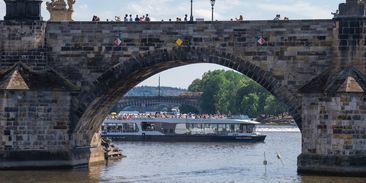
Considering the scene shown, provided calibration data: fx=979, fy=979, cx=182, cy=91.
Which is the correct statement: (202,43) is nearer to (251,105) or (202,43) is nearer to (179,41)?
(179,41)

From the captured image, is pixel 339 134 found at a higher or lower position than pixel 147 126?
higher

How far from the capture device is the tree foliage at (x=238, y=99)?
16950cm

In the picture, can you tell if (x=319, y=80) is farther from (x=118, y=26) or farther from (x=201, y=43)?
(x=118, y=26)

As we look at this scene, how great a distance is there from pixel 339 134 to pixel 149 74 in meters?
14.0

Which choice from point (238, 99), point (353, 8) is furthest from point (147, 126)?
point (238, 99)

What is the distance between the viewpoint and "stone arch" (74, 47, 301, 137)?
5044 cm

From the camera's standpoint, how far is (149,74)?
5706 cm

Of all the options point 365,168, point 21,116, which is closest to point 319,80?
point 365,168

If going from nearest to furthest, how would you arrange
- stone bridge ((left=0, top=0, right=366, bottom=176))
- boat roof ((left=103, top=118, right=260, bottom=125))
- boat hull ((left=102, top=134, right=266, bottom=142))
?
stone bridge ((left=0, top=0, right=366, bottom=176)), boat hull ((left=102, top=134, right=266, bottom=142)), boat roof ((left=103, top=118, right=260, bottom=125))

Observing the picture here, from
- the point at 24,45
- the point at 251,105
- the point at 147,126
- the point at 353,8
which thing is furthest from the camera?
the point at 251,105

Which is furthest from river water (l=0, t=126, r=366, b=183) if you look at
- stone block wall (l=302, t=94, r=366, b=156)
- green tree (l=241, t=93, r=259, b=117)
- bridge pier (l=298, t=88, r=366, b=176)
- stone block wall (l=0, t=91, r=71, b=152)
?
green tree (l=241, t=93, r=259, b=117)

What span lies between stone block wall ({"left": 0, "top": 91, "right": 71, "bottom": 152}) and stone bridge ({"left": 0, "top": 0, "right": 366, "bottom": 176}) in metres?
0.05

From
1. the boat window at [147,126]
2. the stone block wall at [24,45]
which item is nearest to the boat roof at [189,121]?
the boat window at [147,126]

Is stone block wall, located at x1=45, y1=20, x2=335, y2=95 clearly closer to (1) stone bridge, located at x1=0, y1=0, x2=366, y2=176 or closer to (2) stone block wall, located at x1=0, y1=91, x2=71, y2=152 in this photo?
(1) stone bridge, located at x1=0, y1=0, x2=366, y2=176
